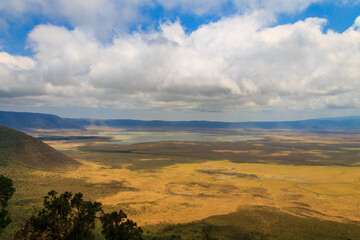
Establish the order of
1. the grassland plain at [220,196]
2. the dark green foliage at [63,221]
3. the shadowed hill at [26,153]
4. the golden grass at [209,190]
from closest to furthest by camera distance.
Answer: the dark green foliage at [63,221] < the grassland plain at [220,196] < the golden grass at [209,190] < the shadowed hill at [26,153]

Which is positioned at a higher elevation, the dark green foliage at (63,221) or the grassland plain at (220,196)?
the dark green foliage at (63,221)

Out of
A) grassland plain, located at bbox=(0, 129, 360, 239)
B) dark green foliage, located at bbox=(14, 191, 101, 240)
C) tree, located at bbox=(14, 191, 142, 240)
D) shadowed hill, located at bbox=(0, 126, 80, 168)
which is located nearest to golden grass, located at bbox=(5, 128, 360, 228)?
grassland plain, located at bbox=(0, 129, 360, 239)

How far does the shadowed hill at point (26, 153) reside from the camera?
84.6 meters

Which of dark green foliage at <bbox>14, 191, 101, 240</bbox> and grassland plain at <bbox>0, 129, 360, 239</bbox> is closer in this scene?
dark green foliage at <bbox>14, 191, 101, 240</bbox>

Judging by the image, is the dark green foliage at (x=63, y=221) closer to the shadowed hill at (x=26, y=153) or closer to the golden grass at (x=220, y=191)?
the golden grass at (x=220, y=191)

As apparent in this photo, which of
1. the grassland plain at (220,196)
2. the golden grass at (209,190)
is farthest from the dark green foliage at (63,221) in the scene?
the golden grass at (209,190)

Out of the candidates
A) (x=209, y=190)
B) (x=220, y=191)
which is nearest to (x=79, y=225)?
(x=209, y=190)

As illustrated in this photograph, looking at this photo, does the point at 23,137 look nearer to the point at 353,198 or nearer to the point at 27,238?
the point at 27,238

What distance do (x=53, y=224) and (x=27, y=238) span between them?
5.07 m

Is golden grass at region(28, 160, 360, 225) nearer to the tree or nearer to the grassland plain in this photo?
the grassland plain

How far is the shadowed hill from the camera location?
278 feet

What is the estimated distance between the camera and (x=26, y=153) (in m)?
90.2

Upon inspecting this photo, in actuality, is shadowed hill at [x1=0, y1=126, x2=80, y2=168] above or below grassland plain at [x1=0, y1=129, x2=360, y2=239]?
above

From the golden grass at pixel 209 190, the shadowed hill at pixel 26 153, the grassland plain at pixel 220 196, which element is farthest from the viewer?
the shadowed hill at pixel 26 153
